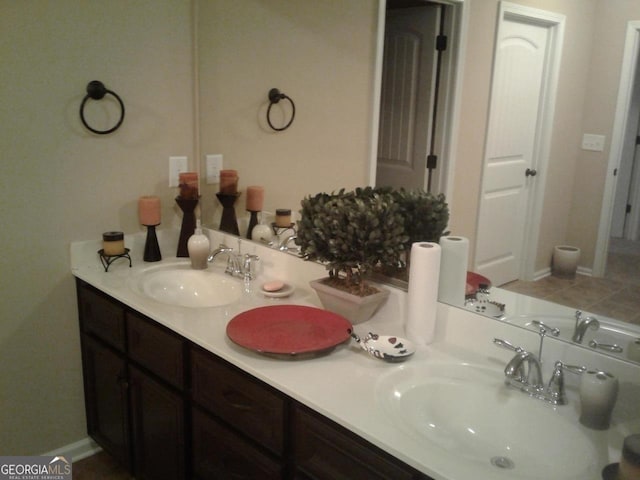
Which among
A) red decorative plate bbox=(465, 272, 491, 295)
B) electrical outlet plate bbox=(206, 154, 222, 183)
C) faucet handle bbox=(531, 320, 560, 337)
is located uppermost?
electrical outlet plate bbox=(206, 154, 222, 183)

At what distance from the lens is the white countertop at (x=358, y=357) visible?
1196 millimetres

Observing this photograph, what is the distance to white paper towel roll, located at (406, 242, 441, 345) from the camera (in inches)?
62.8

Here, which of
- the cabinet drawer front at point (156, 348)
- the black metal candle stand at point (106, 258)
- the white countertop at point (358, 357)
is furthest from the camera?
the black metal candle stand at point (106, 258)

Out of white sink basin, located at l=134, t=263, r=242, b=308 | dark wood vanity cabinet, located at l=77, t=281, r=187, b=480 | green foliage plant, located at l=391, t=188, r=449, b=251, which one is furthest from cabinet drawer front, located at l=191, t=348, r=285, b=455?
green foliage plant, located at l=391, t=188, r=449, b=251

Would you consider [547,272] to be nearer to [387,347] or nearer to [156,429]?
[387,347]

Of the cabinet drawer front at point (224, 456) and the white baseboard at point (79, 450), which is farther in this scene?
the white baseboard at point (79, 450)

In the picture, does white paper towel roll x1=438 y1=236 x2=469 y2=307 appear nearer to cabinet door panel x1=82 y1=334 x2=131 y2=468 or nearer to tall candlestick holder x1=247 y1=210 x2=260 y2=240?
tall candlestick holder x1=247 y1=210 x2=260 y2=240

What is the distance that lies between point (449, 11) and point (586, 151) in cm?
58

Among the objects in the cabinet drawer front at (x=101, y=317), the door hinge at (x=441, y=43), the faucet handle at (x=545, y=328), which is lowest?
the cabinet drawer front at (x=101, y=317)

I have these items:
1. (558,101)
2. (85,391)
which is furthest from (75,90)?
(558,101)

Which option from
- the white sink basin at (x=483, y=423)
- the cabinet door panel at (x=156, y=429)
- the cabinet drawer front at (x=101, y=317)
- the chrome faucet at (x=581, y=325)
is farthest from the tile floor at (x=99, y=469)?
the chrome faucet at (x=581, y=325)

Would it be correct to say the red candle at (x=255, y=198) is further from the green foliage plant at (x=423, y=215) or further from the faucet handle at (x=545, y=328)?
the faucet handle at (x=545, y=328)

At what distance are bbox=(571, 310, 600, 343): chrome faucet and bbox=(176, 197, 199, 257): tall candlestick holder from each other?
157 cm

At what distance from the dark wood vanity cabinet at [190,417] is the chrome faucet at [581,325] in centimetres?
60
